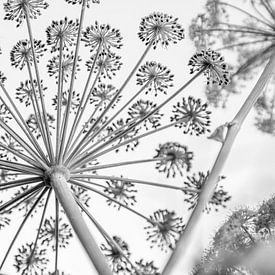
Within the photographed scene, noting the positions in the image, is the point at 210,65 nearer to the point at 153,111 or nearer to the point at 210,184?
the point at 153,111

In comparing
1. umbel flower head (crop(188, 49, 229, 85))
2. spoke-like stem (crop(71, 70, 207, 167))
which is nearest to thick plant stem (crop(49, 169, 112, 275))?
spoke-like stem (crop(71, 70, 207, 167))

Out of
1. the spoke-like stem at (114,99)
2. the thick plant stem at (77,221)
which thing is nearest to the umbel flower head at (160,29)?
the spoke-like stem at (114,99)

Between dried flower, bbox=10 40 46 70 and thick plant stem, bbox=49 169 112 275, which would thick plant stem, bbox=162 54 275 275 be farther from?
dried flower, bbox=10 40 46 70

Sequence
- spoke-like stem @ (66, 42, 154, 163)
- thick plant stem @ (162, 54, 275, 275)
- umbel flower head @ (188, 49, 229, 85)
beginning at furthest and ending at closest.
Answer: umbel flower head @ (188, 49, 229, 85) → spoke-like stem @ (66, 42, 154, 163) → thick plant stem @ (162, 54, 275, 275)

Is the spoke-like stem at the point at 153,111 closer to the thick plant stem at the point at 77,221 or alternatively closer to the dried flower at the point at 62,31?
the thick plant stem at the point at 77,221

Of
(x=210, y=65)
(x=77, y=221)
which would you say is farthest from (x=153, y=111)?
(x=77, y=221)

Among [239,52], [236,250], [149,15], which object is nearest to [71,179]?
[149,15]
